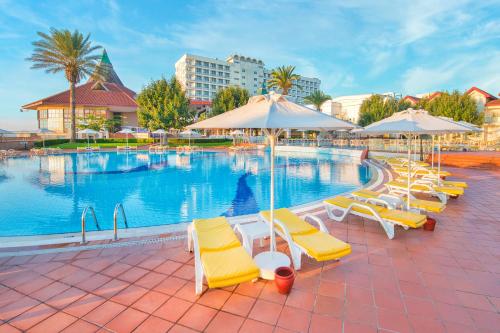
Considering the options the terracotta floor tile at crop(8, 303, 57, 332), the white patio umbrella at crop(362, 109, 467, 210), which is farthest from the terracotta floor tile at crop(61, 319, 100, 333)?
the white patio umbrella at crop(362, 109, 467, 210)

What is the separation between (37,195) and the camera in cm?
1010

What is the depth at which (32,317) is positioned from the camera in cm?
280

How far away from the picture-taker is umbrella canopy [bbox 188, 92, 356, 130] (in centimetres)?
303

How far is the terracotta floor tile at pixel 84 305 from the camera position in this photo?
114 inches

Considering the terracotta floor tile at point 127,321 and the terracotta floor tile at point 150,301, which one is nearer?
the terracotta floor tile at point 127,321

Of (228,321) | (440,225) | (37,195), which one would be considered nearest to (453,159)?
(440,225)

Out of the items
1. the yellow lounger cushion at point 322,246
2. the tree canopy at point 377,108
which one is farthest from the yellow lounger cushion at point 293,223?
the tree canopy at point 377,108

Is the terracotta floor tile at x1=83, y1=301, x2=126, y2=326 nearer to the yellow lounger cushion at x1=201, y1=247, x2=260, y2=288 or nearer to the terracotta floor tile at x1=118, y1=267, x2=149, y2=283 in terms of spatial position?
the terracotta floor tile at x1=118, y1=267, x2=149, y2=283

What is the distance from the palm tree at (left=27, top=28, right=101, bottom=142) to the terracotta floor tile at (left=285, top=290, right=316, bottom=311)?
3825 centimetres

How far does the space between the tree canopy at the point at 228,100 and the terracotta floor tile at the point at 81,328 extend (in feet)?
129

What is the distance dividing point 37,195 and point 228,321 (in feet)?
36.0

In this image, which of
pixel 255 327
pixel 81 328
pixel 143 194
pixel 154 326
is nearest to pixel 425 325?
pixel 255 327

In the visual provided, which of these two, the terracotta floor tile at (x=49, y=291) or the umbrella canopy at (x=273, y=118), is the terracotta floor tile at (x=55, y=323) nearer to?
the terracotta floor tile at (x=49, y=291)

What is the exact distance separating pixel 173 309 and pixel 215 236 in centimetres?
122
